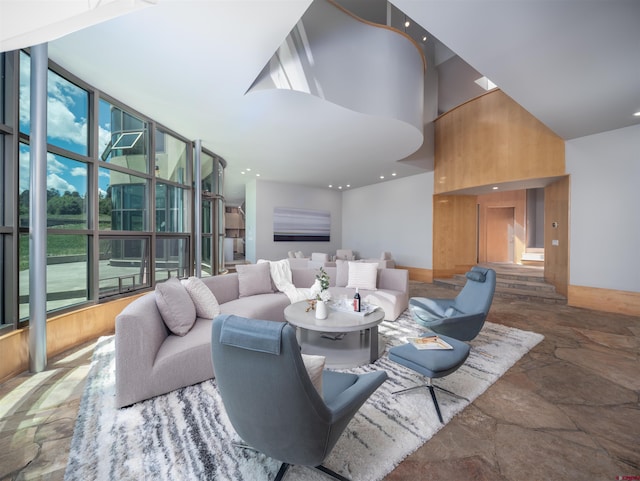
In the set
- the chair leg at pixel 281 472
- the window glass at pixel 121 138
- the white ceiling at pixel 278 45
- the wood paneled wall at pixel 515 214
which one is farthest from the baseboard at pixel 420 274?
the chair leg at pixel 281 472

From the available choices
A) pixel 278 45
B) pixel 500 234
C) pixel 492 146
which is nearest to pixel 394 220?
pixel 492 146

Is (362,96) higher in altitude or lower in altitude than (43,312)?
higher

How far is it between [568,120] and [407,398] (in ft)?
16.1

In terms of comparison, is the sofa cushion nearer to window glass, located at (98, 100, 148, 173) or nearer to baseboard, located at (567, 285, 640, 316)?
window glass, located at (98, 100, 148, 173)

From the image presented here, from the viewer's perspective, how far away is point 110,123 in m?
3.78

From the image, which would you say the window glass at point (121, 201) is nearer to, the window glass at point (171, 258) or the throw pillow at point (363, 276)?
the window glass at point (171, 258)

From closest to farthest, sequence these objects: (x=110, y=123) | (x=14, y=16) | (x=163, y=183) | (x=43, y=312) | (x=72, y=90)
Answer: (x=14, y=16) < (x=43, y=312) < (x=72, y=90) < (x=110, y=123) < (x=163, y=183)

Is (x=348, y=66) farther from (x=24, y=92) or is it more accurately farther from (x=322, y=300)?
(x=24, y=92)

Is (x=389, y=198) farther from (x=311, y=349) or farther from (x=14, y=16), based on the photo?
(x=14, y=16)

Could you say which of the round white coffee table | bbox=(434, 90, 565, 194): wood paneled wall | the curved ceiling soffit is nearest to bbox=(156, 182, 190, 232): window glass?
the curved ceiling soffit

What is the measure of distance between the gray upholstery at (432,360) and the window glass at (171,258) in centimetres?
417

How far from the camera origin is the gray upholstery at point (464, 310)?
278cm

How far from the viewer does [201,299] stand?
2.75 m

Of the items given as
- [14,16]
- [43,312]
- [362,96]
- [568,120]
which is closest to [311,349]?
[43,312]
